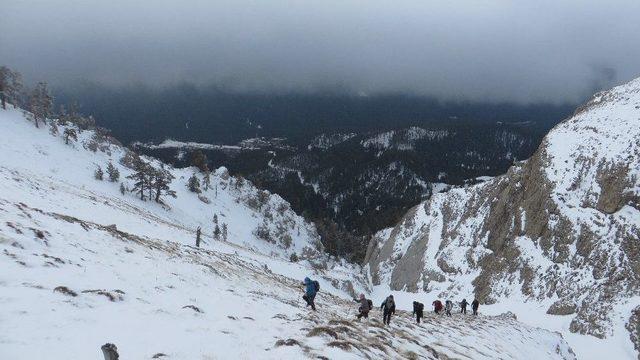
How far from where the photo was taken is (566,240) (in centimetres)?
4928

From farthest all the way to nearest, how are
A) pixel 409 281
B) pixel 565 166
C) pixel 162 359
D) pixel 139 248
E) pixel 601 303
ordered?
pixel 409 281, pixel 565 166, pixel 601 303, pixel 139 248, pixel 162 359

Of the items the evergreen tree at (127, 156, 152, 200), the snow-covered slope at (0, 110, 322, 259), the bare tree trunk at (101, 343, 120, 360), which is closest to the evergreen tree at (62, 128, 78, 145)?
the snow-covered slope at (0, 110, 322, 259)

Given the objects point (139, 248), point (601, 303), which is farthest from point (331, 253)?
point (139, 248)

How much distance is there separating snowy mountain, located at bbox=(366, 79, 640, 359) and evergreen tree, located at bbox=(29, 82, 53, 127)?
9317 centimetres

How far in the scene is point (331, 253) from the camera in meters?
147

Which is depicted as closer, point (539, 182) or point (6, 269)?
point (6, 269)

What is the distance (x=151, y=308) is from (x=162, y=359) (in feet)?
14.4

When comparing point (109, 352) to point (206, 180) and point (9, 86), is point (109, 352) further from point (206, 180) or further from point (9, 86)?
point (206, 180)

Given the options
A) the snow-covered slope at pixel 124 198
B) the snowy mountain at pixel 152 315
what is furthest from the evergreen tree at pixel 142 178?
the snowy mountain at pixel 152 315

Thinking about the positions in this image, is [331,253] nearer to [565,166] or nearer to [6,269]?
[565,166]

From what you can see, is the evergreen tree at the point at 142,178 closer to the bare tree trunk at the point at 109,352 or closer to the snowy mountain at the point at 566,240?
the snowy mountain at the point at 566,240

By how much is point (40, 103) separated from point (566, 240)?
113 m

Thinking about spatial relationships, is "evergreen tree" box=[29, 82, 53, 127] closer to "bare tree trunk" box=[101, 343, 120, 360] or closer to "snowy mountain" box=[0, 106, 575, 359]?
"snowy mountain" box=[0, 106, 575, 359]

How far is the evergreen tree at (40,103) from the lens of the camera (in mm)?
104250
